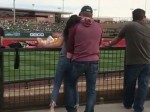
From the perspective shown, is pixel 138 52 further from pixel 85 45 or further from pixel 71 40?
pixel 71 40

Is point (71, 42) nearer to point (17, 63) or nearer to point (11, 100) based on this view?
point (17, 63)

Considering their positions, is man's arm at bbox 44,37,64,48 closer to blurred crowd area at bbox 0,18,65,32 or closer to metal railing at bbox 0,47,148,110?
metal railing at bbox 0,47,148,110

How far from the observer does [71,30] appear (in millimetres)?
5625

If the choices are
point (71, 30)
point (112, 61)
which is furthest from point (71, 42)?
point (112, 61)

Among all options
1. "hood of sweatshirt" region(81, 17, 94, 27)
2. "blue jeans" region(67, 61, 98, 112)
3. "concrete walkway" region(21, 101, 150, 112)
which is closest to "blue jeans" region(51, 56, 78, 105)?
"blue jeans" region(67, 61, 98, 112)

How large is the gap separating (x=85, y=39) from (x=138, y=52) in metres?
1.17

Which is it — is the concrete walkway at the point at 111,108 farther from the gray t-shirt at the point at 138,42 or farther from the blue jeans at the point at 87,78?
the gray t-shirt at the point at 138,42

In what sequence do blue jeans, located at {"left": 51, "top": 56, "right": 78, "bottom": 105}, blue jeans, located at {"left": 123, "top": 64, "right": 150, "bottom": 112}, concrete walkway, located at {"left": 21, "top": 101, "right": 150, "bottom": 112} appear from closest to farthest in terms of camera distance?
blue jeans, located at {"left": 51, "top": 56, "right": 78, "bottom": 105} → blue jeans, located at {"left": 123, "top": 64, "right": 150, "bottom": 112} → concrete walkway, located at {"left": 21, "top": 101, "right": 150, "bottom": 112}

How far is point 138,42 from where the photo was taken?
630 cm

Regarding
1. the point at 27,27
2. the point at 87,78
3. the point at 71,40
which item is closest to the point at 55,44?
the point at 71,40

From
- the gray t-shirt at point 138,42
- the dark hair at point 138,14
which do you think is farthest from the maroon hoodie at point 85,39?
the dark hair at point 138,14

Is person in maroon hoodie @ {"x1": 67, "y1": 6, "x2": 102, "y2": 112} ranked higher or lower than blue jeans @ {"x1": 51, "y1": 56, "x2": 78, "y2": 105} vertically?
higher

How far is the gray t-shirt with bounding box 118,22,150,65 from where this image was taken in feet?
20.6

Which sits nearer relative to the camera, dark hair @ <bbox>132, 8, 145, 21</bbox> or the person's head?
the person's head
